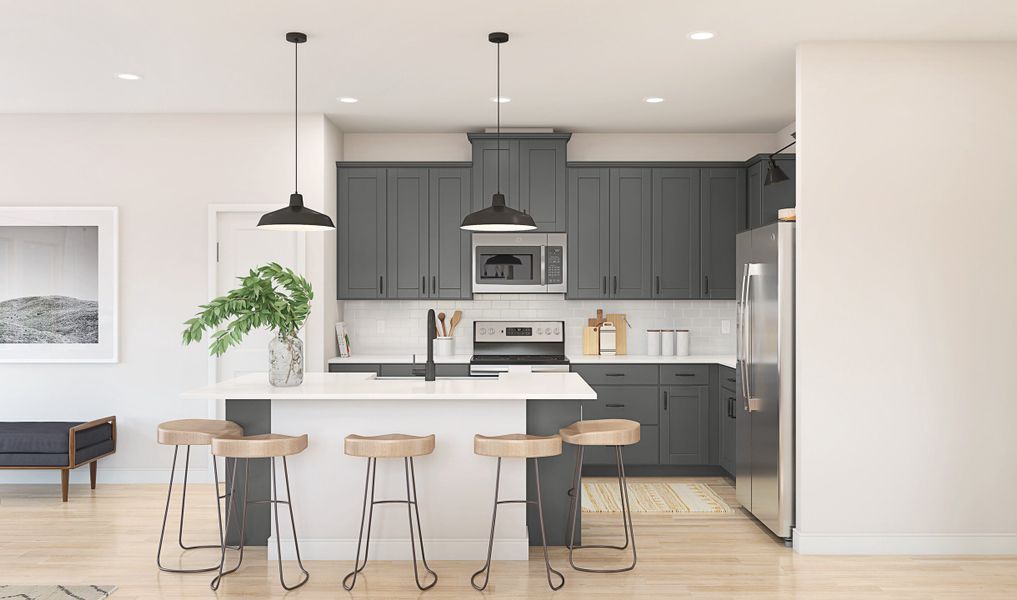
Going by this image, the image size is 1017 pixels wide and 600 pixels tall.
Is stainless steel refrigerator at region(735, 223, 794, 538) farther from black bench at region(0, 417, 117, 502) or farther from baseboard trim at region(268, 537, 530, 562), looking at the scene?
black bench at region(0, 417, 117, 502)

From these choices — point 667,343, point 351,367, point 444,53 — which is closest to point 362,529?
point 351,367

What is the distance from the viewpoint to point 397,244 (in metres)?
6.41

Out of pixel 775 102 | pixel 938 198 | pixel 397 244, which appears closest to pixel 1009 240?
pixel 938 198

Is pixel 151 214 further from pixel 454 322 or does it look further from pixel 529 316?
pixel 529 316

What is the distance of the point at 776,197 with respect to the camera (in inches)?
240

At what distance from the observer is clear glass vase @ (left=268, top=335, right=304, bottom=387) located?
4.16 m

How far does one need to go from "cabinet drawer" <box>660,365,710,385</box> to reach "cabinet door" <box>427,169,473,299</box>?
1675 mm

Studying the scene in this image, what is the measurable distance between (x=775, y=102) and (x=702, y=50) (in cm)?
142

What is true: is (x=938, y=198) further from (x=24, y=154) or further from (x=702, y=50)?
(x=24, y=154)

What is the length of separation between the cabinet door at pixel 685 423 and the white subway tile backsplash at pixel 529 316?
711mm

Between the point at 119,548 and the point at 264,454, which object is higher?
the point at 264,454


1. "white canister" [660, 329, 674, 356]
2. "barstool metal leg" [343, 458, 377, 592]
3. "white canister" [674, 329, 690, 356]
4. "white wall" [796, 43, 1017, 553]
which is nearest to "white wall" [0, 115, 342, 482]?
"barstool metal leg" [343, 458, 377, 592]

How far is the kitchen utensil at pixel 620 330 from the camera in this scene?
22.1ft

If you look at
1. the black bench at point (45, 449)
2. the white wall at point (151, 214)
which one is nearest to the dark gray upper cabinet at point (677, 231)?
the white wall at point (151, 214)
